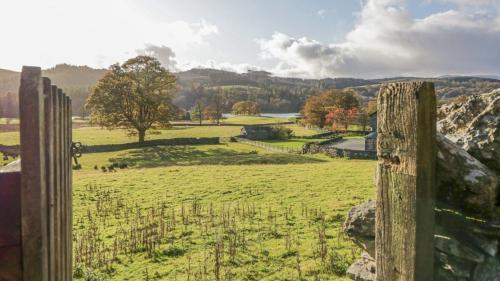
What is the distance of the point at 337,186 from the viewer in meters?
21.3

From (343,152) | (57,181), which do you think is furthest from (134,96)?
(57,181)

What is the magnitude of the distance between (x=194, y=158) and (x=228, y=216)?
25.6 meters

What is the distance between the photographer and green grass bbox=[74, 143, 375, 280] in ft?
32.4

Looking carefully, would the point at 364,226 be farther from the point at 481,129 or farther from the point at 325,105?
the point at 325,105

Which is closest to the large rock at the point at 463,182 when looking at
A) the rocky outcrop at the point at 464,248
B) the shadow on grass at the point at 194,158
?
the rocky outcrop at the point at 464,248

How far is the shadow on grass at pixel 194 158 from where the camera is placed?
34.9 metres

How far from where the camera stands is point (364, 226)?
4.52m

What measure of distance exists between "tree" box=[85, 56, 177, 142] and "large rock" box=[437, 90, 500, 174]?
44921 mm

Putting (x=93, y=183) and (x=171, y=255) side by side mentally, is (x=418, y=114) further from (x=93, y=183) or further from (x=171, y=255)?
(x=93, y=183)

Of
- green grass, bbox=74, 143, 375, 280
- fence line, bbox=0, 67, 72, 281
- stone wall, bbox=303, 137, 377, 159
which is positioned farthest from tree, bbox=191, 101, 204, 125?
fence line, bbox=0, 67, 72, 281

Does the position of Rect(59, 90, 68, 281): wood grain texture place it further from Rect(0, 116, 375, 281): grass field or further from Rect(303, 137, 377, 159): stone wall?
Rect(303, 137, 377, 159): stone wall

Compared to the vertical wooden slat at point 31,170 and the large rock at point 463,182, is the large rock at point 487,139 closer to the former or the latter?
the large rock at point 463,182

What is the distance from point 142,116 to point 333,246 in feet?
133

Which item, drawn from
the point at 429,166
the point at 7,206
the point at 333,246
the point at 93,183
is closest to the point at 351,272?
the point at 429,166
